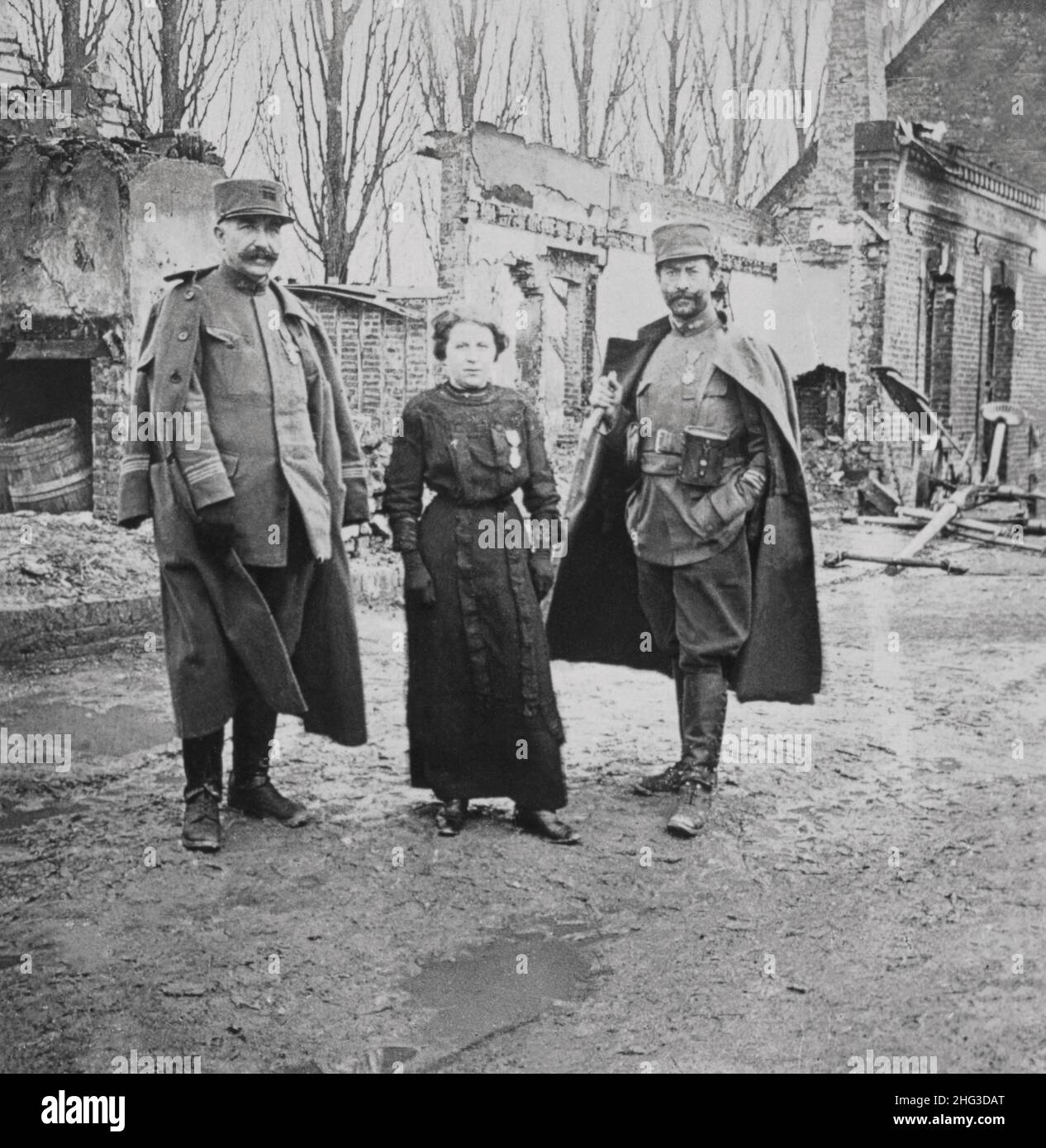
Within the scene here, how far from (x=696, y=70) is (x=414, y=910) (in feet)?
13.1

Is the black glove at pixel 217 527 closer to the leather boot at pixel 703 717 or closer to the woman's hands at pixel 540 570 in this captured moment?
the woman's hands at pixel 540 570

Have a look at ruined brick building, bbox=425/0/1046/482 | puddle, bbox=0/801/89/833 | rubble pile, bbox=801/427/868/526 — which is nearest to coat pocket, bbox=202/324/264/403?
puddle, bbox=0/801/89/833

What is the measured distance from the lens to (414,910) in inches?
146

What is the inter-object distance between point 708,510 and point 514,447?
0.79 m

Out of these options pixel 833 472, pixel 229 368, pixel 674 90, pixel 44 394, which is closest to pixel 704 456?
pixel 229 368

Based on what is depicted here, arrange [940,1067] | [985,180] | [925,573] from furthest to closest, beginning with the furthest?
[985,180], [925,573], [940,1067]

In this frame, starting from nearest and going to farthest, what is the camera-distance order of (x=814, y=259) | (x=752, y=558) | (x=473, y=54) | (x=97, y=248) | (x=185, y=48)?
(x=752, y=558), (x=185, y=48), (x=473, y=54), (x=97, y=248), (x=814, y=259)

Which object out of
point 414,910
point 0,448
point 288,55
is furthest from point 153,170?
point 414,910

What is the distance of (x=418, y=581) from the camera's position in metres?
4.13

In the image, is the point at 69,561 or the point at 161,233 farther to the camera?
the point at 161,233

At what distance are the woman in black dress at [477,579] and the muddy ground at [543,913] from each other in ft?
0.90

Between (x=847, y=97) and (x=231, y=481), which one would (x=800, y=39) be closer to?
(x=231, y=481)

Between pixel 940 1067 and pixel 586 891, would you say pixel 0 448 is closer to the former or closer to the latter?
pixel 586 891

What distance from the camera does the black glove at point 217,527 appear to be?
157 inches
